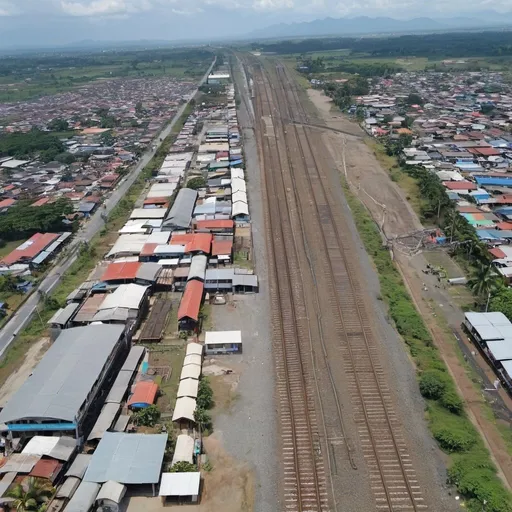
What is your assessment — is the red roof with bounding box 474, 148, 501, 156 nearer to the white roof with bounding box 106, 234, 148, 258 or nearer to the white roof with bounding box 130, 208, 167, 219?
the white roof with bounding box 130, 208, 167, 219

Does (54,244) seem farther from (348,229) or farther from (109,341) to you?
(348,229)

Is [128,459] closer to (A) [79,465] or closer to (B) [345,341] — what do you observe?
(A) [79,465]

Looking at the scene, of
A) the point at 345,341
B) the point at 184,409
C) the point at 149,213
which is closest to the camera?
the point at 184,409

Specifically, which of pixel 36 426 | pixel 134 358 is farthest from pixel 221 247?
pixel 36 426

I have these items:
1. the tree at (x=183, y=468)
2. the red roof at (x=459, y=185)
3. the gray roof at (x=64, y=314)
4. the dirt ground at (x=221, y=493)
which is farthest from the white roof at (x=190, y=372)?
the red roof at (x=459, y=185)

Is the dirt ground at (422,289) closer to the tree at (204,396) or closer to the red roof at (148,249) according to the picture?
the tree at (204,396)

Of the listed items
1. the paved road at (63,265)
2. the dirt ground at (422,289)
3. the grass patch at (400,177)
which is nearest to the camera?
the dirt ground at (422,289)

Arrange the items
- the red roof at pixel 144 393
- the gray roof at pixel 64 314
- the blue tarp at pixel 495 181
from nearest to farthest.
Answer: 1. the red roof at pixel 144 393
2. the gray roof at pixel 64 314
3. the blue tarp at pixel 495 181

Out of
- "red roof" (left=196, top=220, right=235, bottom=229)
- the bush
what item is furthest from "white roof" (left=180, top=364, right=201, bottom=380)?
"red roof" (left=196, top=220, right=235, bottom=229)
